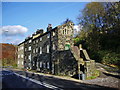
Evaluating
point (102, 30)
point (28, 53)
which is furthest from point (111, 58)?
point (28, 53)

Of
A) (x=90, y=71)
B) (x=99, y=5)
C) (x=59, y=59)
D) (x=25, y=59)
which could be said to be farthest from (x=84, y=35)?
(x=25, y=59)

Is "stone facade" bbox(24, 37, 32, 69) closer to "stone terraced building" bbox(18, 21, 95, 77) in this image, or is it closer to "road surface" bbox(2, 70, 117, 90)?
"stone terraced building" bbox(18, 21, 95, 77)

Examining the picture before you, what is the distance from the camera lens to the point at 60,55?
2612 cm

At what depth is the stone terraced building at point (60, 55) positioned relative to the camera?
2159cm

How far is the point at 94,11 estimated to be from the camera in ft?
117

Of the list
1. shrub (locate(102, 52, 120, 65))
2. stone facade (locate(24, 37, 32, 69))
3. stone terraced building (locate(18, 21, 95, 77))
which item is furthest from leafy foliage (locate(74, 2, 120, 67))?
stone facade (locate(24, 37, 32, 69))

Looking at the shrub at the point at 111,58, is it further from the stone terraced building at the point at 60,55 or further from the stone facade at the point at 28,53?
the stone facade at the point at 28,53

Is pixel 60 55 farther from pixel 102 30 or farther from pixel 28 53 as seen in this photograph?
pixel 28 53

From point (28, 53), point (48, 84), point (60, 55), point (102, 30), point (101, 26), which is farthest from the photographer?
point (28, 53)

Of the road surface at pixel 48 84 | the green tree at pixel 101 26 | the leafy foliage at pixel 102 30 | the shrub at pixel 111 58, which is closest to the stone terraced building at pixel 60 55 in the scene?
the road surface at pixel 48 84

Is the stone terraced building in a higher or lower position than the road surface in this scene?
higher

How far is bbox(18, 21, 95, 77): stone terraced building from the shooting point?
70.8ft

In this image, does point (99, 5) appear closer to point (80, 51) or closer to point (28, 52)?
point (80, 51)

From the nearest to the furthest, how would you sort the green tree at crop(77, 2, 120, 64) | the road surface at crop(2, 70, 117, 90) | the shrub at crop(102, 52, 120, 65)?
the road surface at crop(2, 70, 117, 90)
the shrub at crop(102, 52, 120, 65)
the green tree at crop(77, 2, 120, 64)
